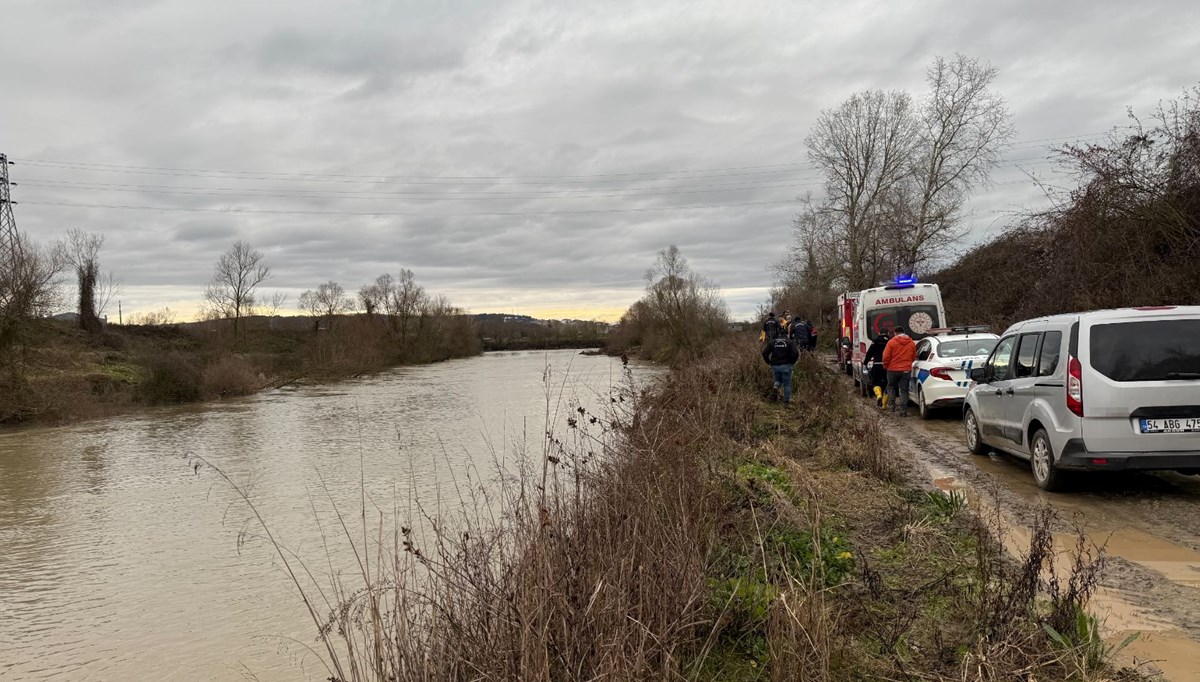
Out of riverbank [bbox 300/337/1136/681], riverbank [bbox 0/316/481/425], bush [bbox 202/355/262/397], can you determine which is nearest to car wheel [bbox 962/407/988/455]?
riverbank [bbox 300/337/1136/681]

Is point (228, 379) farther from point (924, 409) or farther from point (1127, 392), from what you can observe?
point (1127, 392)

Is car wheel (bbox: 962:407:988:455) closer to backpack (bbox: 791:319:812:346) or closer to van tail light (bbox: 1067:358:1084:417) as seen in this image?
van tail light (bbox: 1067:358:1084:417)

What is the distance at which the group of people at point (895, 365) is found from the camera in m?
13.3

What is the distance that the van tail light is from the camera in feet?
21.4

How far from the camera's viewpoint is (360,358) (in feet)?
173

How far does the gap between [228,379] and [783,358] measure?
95.4 ft

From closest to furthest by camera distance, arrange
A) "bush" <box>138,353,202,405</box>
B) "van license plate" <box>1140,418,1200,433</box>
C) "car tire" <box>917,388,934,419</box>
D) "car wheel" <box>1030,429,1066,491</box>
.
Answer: "van license plate" <box>1140,418,1200,433</box>, "car wheel" <box>1030,429,1066,491</box>, "car tire" <box>917,388,934,419</box>, "bush" <box>138,353,202,405</box>

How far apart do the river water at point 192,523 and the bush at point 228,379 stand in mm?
9837

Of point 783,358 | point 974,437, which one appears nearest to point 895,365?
point 783,358

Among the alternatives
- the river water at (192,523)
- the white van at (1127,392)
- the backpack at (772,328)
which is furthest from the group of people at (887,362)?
the white van at (1127,392)

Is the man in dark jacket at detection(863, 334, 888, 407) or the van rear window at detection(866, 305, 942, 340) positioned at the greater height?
the van rear window at detection(866, 305, 942, 340)

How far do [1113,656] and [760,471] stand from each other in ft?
13.2

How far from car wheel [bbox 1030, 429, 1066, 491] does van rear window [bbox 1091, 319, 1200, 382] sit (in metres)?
0.93

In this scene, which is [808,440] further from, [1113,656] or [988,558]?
[1113,656]
